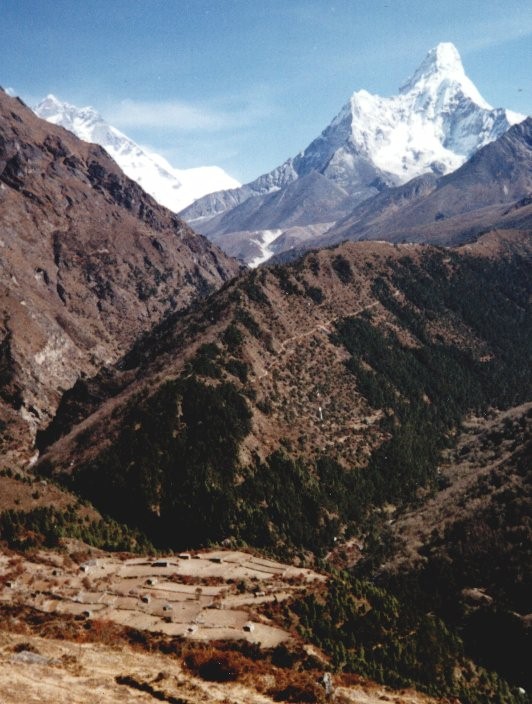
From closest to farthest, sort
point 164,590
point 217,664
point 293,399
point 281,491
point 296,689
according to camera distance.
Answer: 1. point 296,689
2. point 217,664
3. point 164,590
4. point 281,491
5. point 293,399

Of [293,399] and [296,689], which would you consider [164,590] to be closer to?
[296,689]

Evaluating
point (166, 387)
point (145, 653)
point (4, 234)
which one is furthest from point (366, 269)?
point (145, 653)

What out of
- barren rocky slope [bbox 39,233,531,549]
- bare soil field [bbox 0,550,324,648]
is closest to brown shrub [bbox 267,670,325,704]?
bare soil field [bbox 0,550,324,648]

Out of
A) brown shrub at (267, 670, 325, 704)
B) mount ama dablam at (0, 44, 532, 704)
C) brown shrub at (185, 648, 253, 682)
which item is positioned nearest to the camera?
brown shrub at (267, 670, 325, 704)

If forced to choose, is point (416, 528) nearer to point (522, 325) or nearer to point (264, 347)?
point (264, 347)

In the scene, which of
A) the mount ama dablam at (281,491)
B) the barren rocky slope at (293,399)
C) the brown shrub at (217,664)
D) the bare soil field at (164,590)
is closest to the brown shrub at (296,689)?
the mount ama dablam at (281,491)

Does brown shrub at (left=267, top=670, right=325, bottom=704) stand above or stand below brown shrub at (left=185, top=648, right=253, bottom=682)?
below

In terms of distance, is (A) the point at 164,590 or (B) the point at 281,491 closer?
(A) the point at 164,590

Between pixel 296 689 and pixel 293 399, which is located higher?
pixel 293 399

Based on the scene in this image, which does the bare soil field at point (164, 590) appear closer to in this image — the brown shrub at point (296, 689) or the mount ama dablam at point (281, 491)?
the mount ama dablam at point (281, 491)

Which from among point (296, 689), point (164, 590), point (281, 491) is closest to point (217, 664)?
point (296, 689)

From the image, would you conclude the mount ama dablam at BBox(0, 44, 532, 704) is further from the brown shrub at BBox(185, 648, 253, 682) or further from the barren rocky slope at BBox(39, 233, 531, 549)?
the barren rocky slope at BBox(39, 233, 531, 549)
